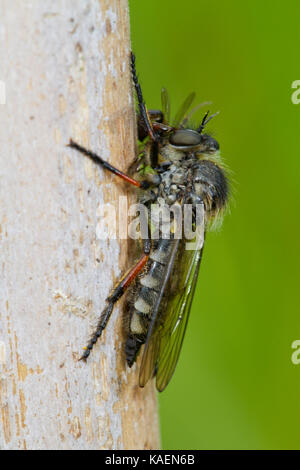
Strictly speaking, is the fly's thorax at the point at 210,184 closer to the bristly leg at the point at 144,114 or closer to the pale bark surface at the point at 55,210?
the bristly leg at the point at 144,114

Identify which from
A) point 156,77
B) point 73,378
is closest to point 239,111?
point 156,77

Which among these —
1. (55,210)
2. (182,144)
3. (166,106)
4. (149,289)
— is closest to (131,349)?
(149,289)

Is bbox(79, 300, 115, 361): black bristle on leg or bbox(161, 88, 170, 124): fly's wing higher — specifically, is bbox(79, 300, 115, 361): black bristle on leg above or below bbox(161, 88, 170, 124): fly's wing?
below

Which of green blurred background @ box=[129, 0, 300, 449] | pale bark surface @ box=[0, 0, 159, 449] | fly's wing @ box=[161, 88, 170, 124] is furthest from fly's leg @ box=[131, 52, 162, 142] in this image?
green blurred background @ box=[129, 0, 300, 449]

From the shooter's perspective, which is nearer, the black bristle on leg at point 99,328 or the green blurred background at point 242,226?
the black bristle on leg at point 99,328

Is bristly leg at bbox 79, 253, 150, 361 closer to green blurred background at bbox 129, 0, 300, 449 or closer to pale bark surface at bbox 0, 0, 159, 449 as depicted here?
pale bark surface at bbox 0, 0, 159, 449

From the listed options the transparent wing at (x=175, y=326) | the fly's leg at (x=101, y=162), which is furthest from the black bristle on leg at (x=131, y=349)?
the fly's leg at (x=101, y=162)

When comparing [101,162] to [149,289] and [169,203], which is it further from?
[149,289]
